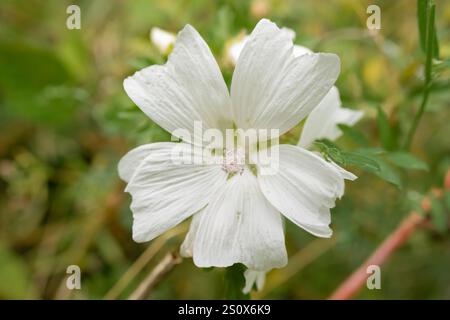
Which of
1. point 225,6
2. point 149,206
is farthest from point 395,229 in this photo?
point 149,206

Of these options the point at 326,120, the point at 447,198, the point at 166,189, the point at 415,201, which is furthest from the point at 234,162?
the point at 447,198

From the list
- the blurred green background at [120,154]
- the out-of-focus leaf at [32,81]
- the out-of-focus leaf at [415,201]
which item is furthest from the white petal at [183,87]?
the out-of-focus leaf at [32,81]

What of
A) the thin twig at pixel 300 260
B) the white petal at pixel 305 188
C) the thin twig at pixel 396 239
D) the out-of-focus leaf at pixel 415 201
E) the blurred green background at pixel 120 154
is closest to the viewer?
the white petal at pixel 305 188

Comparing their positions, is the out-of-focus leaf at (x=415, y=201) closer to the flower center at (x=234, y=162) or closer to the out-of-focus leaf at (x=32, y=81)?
the flower center at (x=234, y=162)

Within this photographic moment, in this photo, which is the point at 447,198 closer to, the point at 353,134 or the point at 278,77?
the point at 353,134

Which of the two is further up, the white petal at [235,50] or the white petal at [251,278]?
the white petal at [235,50]

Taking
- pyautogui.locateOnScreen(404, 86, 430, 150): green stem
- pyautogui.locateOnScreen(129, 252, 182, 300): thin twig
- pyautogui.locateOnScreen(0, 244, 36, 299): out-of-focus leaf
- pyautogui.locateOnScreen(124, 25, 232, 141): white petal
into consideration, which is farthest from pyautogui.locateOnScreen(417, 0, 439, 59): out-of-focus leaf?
pyautogui.locateOnScreen(0, 244, 36, 299): out-of-focus leaf
